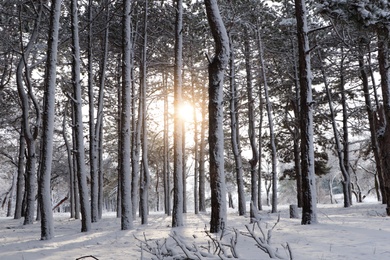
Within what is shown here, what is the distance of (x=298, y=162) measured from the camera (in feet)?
63.9

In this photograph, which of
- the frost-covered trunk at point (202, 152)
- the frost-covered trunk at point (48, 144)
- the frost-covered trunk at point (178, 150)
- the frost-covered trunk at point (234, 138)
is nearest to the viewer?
the frost-covered trunk at point (48, 144)

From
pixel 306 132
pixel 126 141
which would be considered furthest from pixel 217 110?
pixel 126 141

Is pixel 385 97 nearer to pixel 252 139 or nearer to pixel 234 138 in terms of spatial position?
pixel 234 138

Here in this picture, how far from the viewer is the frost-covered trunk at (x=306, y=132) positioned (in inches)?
325

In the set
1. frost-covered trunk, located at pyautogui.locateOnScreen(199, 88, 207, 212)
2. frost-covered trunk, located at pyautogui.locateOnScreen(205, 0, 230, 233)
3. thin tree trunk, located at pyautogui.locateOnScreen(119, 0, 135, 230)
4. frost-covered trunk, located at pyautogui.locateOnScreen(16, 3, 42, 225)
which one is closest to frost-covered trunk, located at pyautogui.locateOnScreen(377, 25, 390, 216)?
frost-covered trunk, located at pyautogui.locateOnScreen(205, 0, 230, 233)

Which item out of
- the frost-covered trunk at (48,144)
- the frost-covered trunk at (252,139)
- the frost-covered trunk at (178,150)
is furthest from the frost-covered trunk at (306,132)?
the frost-covered trunk at (48,144)

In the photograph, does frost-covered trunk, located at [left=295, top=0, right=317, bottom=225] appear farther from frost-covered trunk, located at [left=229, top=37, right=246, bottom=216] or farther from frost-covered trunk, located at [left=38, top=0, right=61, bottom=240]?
frost-covered trunk, located at [left=38, top=0, right=61, bottom=240]

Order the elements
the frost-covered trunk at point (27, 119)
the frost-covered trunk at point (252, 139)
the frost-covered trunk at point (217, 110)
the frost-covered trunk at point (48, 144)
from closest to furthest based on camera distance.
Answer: the frost-covered trunk at point (217, 110) < the frost-covered trunk at point (48, 144) < the frost-covered trunk at point (27, 119) < the frost-covered trunk at point (252, 139)

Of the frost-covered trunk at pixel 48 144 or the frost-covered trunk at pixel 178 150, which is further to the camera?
the frost-covered trunk at pixel 178 150

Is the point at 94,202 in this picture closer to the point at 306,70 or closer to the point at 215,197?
the point at 215,197

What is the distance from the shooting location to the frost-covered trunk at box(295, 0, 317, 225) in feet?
27.1

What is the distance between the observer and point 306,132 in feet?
28.1

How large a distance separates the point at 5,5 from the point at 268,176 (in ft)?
76.6

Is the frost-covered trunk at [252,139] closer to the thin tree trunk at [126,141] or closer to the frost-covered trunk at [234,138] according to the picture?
the frost-covered trunk at [234,138]
